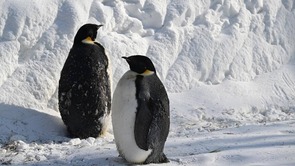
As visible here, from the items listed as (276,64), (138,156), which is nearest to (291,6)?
(276,64)

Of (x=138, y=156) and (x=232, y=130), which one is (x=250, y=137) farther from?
(x=138, y=156)

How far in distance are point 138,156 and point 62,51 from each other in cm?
334

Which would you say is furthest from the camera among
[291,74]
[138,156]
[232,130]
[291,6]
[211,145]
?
[291,6]

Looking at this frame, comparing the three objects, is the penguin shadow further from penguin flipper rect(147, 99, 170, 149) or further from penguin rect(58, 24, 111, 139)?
penguin flipper rect(147, 99, 170, 149)

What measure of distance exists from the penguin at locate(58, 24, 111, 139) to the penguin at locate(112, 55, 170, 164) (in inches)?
70.0

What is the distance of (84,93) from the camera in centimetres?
769

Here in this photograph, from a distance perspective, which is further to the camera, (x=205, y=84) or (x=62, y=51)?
(x=205, y=84)

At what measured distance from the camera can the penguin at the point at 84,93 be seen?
769cm

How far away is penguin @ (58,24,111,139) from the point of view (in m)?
7.69

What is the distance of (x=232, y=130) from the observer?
24.2 feet

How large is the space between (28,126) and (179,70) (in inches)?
115

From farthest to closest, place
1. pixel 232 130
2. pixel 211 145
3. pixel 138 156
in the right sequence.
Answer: pixel 232 130, pixel 211 145, pixel 138 156

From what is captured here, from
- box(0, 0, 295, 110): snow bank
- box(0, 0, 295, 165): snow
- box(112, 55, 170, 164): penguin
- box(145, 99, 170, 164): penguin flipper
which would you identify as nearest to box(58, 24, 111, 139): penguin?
box(0, 0, 295, 165): snow

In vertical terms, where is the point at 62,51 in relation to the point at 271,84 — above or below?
above
